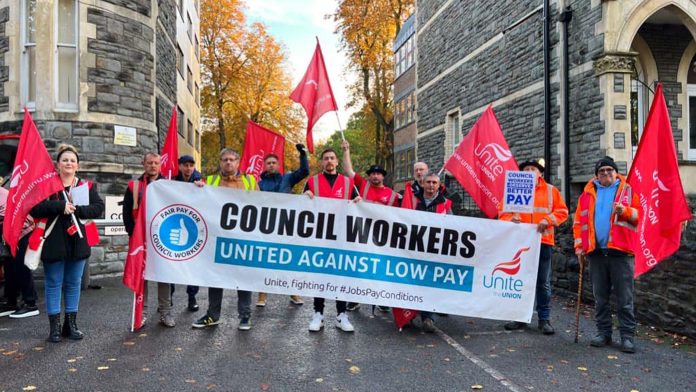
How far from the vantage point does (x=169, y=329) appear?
6.57 meters

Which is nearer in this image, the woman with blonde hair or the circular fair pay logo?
the woman with blonde hair

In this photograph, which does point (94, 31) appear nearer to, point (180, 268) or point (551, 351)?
point (180, 268)

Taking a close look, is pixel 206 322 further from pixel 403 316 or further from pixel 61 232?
pixel 403 316

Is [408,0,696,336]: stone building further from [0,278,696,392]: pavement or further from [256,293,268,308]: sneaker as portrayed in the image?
[256,293,268,308]: sneaker

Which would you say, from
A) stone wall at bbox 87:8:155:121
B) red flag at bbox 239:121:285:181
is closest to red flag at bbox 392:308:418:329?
red flag at bbox 239:121:285:181

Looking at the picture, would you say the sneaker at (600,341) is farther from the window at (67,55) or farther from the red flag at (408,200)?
the window at (67,55)

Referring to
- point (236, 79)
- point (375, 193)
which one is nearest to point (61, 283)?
point (375, 193)

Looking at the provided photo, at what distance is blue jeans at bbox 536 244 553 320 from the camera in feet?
22.3

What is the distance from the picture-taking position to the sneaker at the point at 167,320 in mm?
6664

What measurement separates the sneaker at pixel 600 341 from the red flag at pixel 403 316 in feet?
6.63

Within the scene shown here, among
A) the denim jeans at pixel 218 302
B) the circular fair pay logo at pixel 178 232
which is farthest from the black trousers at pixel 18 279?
the denim jeans at pixel 218 302

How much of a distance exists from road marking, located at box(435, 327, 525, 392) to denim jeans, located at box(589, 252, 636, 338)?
5.41 feet

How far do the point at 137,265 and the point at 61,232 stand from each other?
877 millimetres

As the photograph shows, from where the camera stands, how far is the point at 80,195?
6055mm
